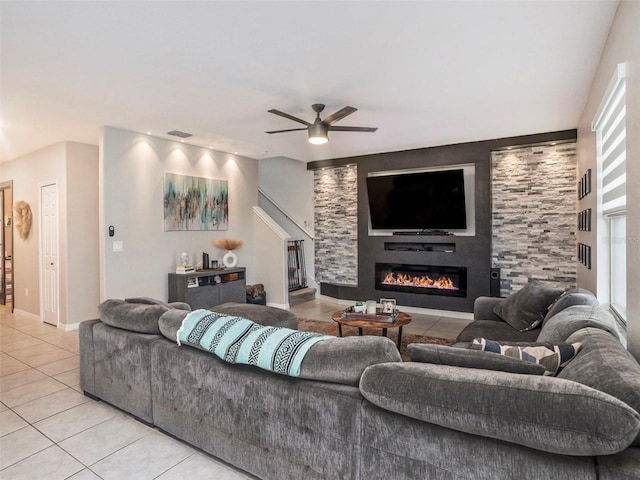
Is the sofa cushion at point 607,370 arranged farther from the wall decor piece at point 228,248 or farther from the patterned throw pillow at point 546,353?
the wall decor piece at point 228,248

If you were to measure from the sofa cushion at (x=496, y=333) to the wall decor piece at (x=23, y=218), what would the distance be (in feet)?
20.9

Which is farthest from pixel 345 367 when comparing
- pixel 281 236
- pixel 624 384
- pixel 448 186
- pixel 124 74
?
pixel 281 236

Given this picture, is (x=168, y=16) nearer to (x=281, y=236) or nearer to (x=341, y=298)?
(x=281, y=236)

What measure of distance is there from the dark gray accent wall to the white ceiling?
78 cm

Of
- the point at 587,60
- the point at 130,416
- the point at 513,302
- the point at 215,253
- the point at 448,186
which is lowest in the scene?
the point at 130,416

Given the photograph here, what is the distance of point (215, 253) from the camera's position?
606 cm

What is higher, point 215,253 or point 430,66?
point 430,66

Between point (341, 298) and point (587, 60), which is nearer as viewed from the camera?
point (587, 60)

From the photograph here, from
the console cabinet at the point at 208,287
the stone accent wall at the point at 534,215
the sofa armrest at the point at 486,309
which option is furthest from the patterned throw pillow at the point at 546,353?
the console cabinet at the point at 208,287

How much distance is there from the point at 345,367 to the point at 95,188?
5201 mm

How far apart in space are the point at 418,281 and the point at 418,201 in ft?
4.22

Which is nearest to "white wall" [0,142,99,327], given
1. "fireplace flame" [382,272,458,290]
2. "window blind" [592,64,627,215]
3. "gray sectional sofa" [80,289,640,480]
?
"gray sectional sofa" [80,289,640,480]

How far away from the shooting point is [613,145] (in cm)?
251

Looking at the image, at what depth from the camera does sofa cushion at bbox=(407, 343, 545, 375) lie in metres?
1.37
